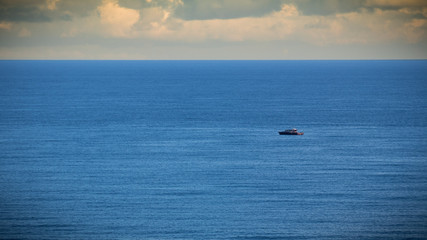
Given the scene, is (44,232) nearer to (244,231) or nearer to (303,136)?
(244,231)

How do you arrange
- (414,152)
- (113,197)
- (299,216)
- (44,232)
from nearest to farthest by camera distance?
(44,232)
(299,216)
(113,197)
(414,152)

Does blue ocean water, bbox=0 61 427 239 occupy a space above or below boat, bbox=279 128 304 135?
below

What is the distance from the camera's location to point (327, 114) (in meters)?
152

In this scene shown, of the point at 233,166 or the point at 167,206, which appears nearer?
the point at 167,206

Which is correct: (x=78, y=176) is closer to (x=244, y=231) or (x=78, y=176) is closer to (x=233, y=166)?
(x=233, y=166)

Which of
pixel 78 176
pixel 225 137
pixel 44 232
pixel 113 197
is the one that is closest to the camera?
pixel 44 232

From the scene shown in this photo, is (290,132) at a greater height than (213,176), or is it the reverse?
(290,132)

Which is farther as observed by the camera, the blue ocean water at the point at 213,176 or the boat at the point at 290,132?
the boat at the point at 290,132

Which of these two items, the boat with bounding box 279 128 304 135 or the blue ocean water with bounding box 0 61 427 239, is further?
the boat with bounding box 279 128 304 135

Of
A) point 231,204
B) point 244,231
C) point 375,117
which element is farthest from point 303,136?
point 244,231

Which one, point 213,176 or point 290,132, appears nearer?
point 213,176

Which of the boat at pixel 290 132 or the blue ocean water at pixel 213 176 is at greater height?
the boat at pixel 290 132

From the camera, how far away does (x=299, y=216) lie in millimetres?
71875

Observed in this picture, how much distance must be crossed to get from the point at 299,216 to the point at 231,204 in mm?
9559
